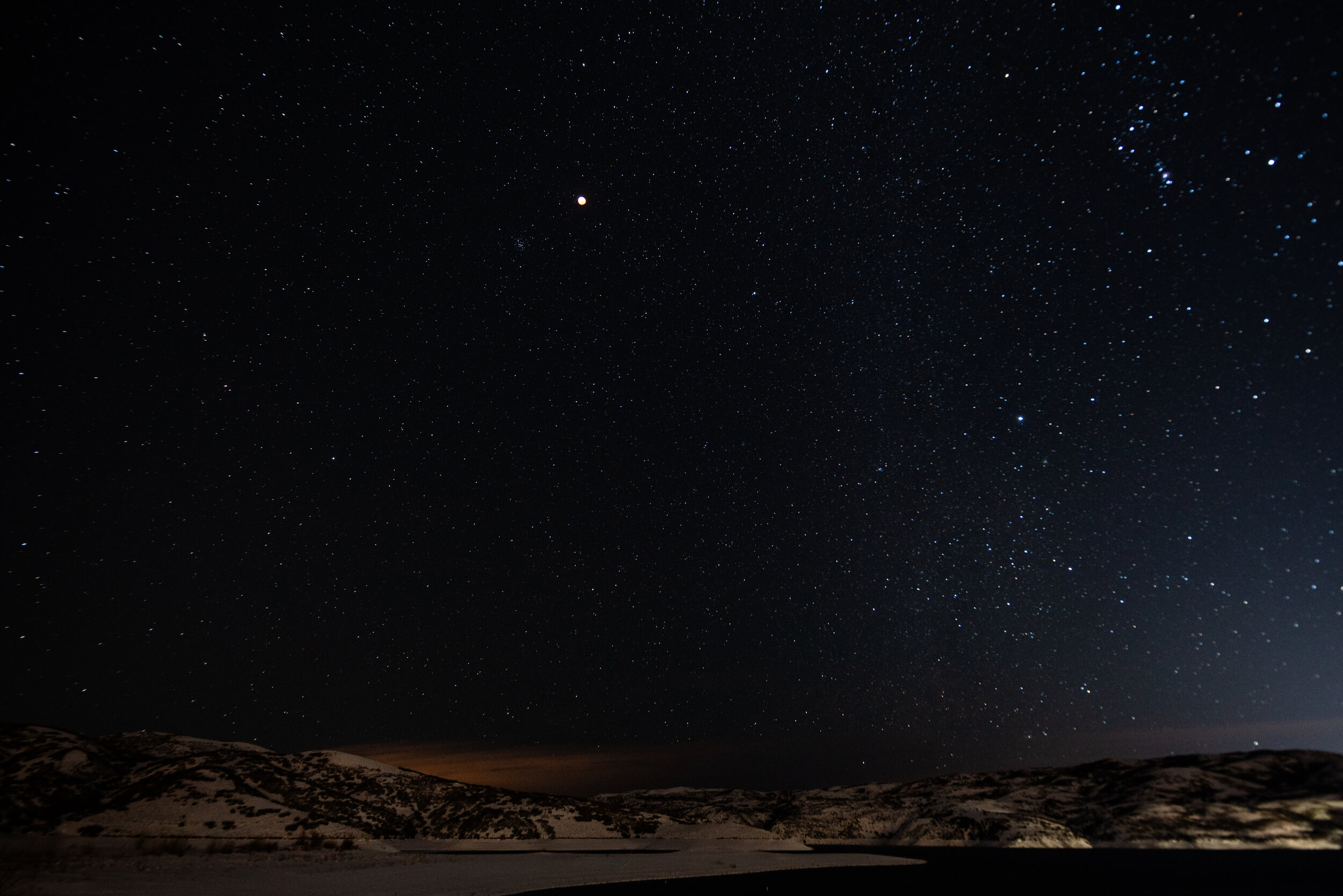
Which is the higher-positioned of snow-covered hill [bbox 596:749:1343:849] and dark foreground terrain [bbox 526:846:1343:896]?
dark foreground terrain [bbox 526:846:1343:896]

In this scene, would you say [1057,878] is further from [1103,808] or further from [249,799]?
[249,799]

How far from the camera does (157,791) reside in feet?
230

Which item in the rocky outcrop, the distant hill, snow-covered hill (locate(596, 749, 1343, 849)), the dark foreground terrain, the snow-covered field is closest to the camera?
the snow-covered field

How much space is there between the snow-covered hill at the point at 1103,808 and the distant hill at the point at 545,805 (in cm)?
31

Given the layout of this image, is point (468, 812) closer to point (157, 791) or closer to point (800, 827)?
point (157, 791)

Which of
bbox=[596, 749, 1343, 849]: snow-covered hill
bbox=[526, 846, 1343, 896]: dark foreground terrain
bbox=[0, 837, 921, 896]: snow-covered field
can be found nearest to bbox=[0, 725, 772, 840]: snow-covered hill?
bbox=[596, 749, 1343, 849]: snow-covered hill

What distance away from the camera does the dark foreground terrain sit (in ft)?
92.7

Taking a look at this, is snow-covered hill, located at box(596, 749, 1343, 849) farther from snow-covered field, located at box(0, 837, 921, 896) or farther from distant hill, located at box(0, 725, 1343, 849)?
snow-covered field, located at box(0, 837, 921, 896)

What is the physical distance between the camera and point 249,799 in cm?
7156

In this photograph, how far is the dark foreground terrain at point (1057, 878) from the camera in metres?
28.3

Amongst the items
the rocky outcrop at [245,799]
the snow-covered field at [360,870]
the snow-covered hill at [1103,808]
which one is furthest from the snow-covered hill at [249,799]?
the snow-covered field at [360,870]

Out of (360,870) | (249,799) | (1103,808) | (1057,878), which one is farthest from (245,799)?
(1103,808)

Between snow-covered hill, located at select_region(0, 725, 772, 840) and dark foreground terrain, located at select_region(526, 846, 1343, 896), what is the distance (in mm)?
41551

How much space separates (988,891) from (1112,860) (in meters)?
35.1
